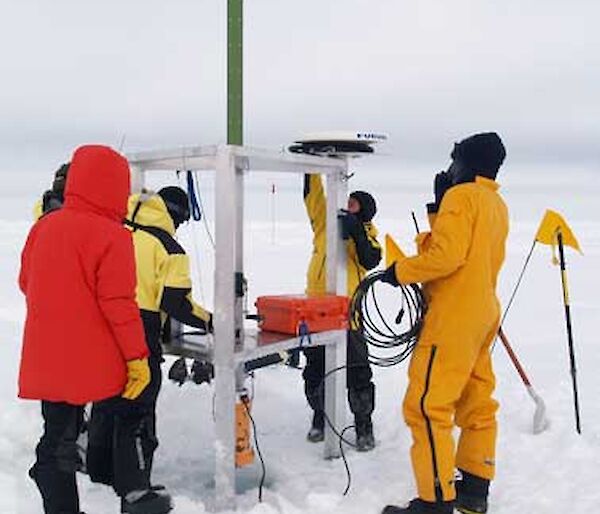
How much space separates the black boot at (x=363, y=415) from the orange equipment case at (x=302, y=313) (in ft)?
1.85

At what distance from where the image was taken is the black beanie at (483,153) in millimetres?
3883

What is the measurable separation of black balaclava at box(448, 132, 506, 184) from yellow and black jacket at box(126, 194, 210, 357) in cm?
155

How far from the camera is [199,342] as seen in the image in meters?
4.40

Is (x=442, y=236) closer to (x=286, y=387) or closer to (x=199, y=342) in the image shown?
(x=199, y=342)

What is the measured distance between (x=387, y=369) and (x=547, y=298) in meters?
6.62

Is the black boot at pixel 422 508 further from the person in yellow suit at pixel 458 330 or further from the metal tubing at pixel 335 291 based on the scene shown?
the metal tubing at pixel 335 291

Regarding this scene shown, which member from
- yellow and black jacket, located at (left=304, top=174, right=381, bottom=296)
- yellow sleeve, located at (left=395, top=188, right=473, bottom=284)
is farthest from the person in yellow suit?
yellow and black jacket, located at (left=304, top=174, right=381, bottom=296)

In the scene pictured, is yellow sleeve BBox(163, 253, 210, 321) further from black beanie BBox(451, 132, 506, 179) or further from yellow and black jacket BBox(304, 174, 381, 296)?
black beanie BBox(451, 132, 506, 179)

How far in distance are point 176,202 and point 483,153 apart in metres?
1.76

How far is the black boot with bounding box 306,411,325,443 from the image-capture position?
5.20 meters

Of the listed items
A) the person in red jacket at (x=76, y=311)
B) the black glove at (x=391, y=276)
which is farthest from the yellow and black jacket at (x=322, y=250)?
the person in red jacket at (x=76, y=311)

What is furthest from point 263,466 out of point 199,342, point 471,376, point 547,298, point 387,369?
point 547,298

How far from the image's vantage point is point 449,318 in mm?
3793

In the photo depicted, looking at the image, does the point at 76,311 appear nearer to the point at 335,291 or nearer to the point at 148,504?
the point at 148,504
